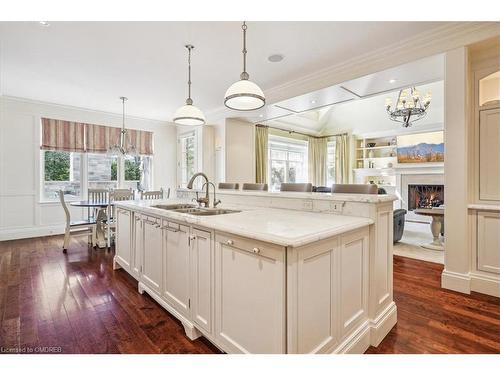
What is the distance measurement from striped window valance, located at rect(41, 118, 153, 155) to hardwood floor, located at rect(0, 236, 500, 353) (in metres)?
3.09

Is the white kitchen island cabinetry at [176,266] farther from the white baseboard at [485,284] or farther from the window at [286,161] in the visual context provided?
the window at [286,161]

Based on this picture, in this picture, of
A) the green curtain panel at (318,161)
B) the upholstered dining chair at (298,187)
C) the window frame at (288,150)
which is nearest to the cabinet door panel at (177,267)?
the upholstered dining chair at (298,187)

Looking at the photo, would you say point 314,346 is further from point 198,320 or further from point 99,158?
point 99,158

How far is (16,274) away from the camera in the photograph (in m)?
3.14

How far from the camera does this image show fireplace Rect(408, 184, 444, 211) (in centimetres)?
660

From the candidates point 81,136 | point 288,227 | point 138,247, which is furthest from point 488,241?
point 81,136

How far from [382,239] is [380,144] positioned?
709 centimetres

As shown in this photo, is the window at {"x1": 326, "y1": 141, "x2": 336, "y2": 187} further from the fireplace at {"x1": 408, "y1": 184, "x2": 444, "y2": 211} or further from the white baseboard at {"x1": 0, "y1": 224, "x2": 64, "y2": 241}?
the white baseboard at {"x1": 0, "y1": 224, "x2": 64, "y2": 241}

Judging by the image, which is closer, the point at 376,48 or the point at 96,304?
the point at 96,304

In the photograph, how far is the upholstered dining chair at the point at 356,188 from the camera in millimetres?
2188

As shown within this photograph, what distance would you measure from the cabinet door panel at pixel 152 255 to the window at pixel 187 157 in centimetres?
427

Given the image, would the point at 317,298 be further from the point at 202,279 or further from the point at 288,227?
the point at 202,279

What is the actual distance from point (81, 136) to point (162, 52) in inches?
149
